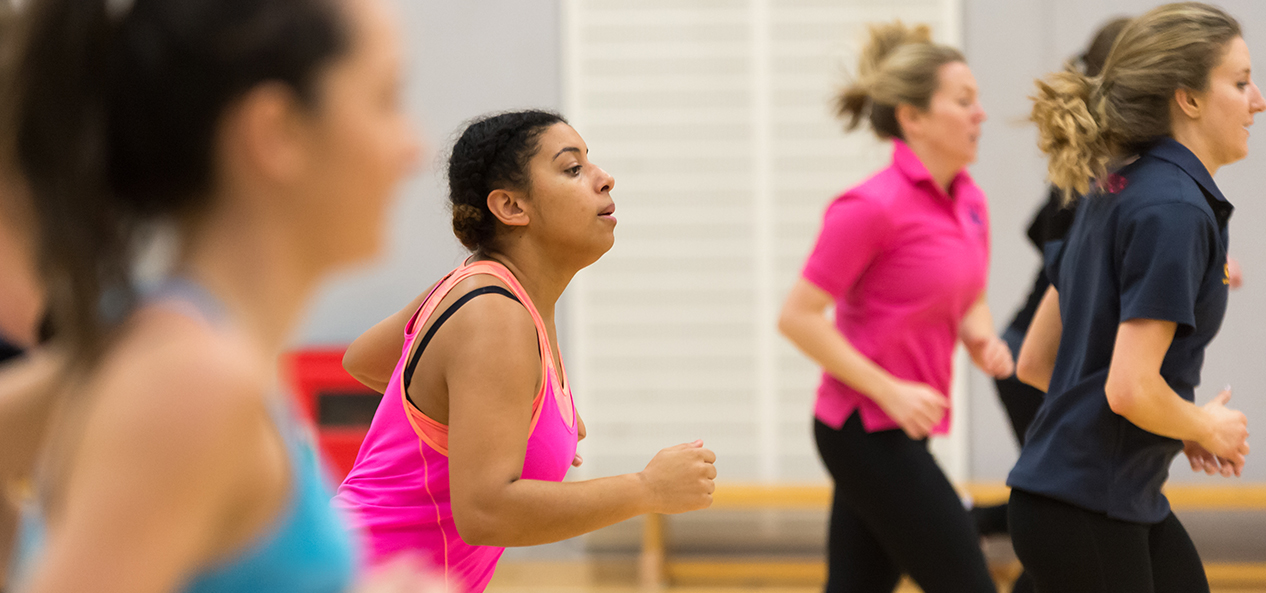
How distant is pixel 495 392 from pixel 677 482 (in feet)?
0.96

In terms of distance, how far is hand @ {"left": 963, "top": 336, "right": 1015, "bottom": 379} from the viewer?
2738 millimetres

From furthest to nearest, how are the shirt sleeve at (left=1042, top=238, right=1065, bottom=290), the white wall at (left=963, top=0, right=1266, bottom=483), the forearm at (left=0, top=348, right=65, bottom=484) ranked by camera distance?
the white wall at (left=963, top=0, right=1266, bottom=483), the shirt sleeve at (left=1042, top=238, right=1065, bottom=290), the forearm at (left=0, top=348, right=65, bottom=484)

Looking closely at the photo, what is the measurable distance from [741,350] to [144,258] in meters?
3.56

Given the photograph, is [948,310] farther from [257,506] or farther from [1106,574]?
[257,506]

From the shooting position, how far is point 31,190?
0.67 m

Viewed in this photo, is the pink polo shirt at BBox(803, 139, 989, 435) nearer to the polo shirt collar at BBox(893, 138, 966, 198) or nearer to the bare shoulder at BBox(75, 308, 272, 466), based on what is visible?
the polo shirt collar at BBox(893, 138, 966, 198)

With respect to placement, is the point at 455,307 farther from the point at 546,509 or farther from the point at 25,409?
the point at 25,409

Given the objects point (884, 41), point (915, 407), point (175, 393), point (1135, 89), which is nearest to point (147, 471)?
point (175, 393)

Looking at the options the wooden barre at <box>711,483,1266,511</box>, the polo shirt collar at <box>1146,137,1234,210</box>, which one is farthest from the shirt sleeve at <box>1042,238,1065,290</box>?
the wooden barre at <box>711,483,1266,511</box>

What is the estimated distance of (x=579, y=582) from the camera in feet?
13.9

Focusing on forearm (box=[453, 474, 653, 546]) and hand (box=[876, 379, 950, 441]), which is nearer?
forearm (box=[453, 474, 653, 546])

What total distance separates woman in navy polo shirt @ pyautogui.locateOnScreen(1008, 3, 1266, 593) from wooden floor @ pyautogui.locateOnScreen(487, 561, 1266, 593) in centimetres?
239

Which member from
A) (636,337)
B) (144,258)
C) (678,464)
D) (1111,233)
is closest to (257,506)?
(144,258)

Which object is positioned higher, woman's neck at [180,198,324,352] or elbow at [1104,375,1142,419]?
woman's neck at [180,198,324,352]
